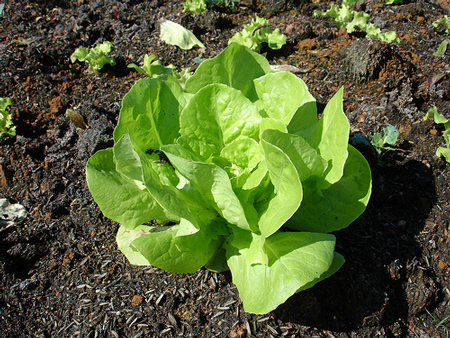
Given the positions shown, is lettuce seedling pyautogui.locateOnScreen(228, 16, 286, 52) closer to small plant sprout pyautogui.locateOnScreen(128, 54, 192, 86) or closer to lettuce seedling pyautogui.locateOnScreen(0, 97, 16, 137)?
small plant sprout pyautogui.locateOnScreen(128, 54, 192, 86)

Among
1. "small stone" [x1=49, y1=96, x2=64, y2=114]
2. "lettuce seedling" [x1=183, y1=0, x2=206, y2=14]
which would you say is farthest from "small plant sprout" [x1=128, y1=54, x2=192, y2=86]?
"lettuce seedling" [x1=183, y1=0, x2=206, y2=14]

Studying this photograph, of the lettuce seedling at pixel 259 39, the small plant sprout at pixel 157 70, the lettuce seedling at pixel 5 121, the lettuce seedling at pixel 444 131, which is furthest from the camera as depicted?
the lettuce seedling at pixel 259 39

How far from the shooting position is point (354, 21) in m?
3.57

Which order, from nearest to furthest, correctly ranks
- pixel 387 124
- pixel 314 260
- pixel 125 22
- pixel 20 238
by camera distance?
pixel 314 260
pixel 20 238
pixel 387 124
pixel 125 22

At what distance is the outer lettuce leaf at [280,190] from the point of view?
1523mm

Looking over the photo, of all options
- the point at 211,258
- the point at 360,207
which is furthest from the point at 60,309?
the point at 360,207

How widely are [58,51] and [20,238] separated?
2.14m

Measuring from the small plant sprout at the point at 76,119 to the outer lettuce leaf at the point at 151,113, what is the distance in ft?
3.77

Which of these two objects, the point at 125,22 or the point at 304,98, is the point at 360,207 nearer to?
the point at 304,98

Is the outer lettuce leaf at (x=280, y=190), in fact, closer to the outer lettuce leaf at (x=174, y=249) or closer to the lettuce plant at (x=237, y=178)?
the lettuce plant at (x=237, y=178)

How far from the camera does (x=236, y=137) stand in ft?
6.73

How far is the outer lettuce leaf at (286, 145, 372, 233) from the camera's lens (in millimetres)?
1955

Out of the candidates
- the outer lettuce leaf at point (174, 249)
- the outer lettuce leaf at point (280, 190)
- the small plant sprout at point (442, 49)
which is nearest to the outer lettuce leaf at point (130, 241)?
the outer lettuce leaf at point (174, 249)

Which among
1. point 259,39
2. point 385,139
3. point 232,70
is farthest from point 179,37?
point 385,139
